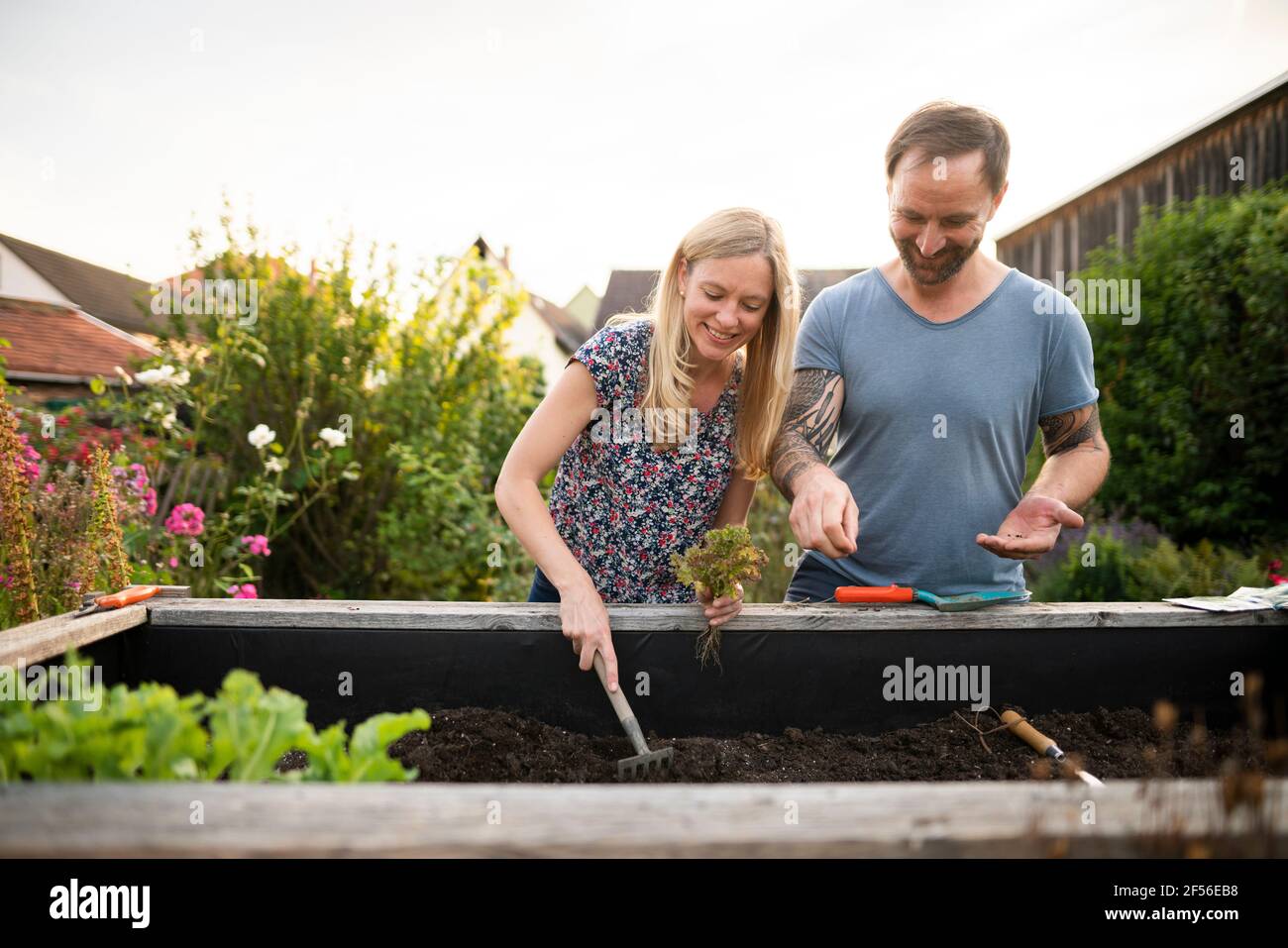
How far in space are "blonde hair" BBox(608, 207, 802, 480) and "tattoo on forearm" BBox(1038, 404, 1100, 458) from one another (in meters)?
0.67

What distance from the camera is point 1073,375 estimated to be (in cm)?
191

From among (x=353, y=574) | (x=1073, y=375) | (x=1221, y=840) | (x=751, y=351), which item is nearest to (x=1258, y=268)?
(x=1073, y=375)

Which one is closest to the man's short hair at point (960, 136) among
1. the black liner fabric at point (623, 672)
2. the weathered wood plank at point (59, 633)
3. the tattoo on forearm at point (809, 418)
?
the tattoo on forearm at point (809, 418)

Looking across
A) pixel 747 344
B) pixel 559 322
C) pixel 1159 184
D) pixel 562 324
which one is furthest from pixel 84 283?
pixel 747 344

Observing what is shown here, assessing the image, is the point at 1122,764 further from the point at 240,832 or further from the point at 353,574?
the point at 353,574

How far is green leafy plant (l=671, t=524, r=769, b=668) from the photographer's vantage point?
1.62 meters

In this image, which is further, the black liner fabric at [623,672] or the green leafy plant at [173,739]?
the black liner fabric at [623,672]

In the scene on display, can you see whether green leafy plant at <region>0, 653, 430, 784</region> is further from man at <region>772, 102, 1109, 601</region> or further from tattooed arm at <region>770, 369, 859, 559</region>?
man at <region>772, 102, 1109, 601</region>

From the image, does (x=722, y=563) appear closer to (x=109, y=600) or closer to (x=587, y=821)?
(x=587, y=821)

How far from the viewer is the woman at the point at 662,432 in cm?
167

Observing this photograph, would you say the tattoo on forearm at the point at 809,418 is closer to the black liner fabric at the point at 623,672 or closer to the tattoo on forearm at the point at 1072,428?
the black liner fabric at the point at 623,672

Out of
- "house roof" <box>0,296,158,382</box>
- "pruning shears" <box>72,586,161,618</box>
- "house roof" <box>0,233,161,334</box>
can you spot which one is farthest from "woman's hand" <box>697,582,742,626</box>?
"house roof" <box>0,233,161,334</box>

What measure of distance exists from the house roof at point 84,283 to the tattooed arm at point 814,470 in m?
19.5

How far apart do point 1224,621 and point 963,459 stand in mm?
663
